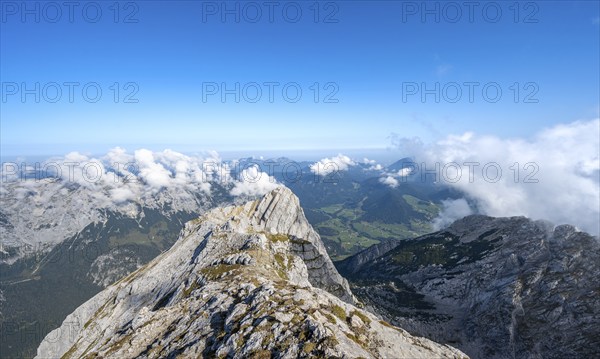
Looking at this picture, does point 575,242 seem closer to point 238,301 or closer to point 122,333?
point 238,301

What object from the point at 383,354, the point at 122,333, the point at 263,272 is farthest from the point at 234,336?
the point at 263,272

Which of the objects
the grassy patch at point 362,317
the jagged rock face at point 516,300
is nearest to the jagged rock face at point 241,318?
the grassy patch at point 362,317

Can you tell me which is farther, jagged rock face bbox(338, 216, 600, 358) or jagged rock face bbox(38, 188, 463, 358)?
jagged rock face bbox(338, 216, 600, 358)

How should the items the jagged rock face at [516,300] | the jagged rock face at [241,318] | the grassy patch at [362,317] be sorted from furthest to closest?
the jagged rock face at [516,300] < the grassy patch at [362,317] < the jagged rock face at [241,318]

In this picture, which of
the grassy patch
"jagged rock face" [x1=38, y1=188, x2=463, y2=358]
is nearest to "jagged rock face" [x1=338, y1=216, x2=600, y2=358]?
"jagged rock face" [x1=38, y1=188, x2=463, y2=358]

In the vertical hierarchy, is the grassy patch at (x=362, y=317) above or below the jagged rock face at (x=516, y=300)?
above

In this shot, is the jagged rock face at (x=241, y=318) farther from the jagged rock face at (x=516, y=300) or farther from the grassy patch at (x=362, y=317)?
the jagged rock face at (x=516, y=300)

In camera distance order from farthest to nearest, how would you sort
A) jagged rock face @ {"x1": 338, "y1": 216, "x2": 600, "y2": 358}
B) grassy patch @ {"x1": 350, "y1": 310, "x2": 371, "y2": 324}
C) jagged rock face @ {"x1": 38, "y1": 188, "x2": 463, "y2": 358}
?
jagged rock face @ {"x1": 338, "y1": 216, "x2": 600, "y2": 358}
grassy patch @ {"x1": 350, "y1": 310, "x2": 371, "y2": 324}
jagged rock face @ {"x1": 38, "y1": 188, "x2": 463, "y2": 358}

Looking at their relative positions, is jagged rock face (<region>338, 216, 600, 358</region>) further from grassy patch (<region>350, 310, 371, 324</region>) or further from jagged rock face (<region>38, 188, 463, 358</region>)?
grassy patch (<region>350, 310, 371, 324</region>)

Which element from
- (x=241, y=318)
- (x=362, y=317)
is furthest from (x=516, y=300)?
(x=241, y=318)

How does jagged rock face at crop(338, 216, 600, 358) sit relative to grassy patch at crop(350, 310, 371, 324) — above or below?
below
